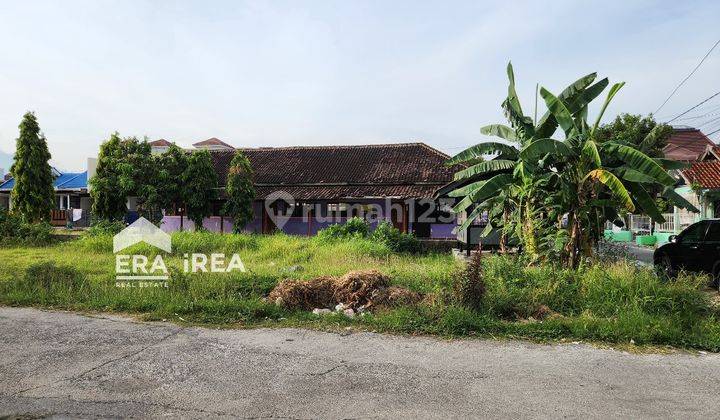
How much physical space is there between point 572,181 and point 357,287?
15.5 ft

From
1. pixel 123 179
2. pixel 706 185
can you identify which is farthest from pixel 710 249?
pixel 123 179

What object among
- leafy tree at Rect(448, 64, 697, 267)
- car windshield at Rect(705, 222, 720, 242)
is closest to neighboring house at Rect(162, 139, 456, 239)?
leafy tree at Rect(448, 64, 697, 267)

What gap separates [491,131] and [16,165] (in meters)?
25.0

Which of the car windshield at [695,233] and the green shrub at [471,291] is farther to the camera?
the car windshield at [695,233]

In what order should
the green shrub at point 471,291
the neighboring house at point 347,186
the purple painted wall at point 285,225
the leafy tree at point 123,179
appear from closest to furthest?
the green shrub at point 471,291
the leafy tree at point 123,179
the neighboring house at point 347,186
the purple painted wall at point 285,225

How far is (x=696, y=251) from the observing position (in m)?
9.70

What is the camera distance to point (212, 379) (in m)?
4.25

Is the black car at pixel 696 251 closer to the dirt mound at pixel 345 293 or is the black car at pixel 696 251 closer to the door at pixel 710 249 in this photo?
the door at pixel 710 249

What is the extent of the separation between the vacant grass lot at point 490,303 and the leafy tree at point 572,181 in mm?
747

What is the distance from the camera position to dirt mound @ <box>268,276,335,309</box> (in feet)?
23.2

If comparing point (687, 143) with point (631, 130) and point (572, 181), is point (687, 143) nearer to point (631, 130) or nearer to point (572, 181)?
point (631, 130)

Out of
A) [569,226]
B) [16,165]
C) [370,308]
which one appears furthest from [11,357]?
[16,165]

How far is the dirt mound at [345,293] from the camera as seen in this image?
699 cm

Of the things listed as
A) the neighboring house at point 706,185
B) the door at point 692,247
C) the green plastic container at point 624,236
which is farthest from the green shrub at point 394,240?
the green plastic container at point 624,236
